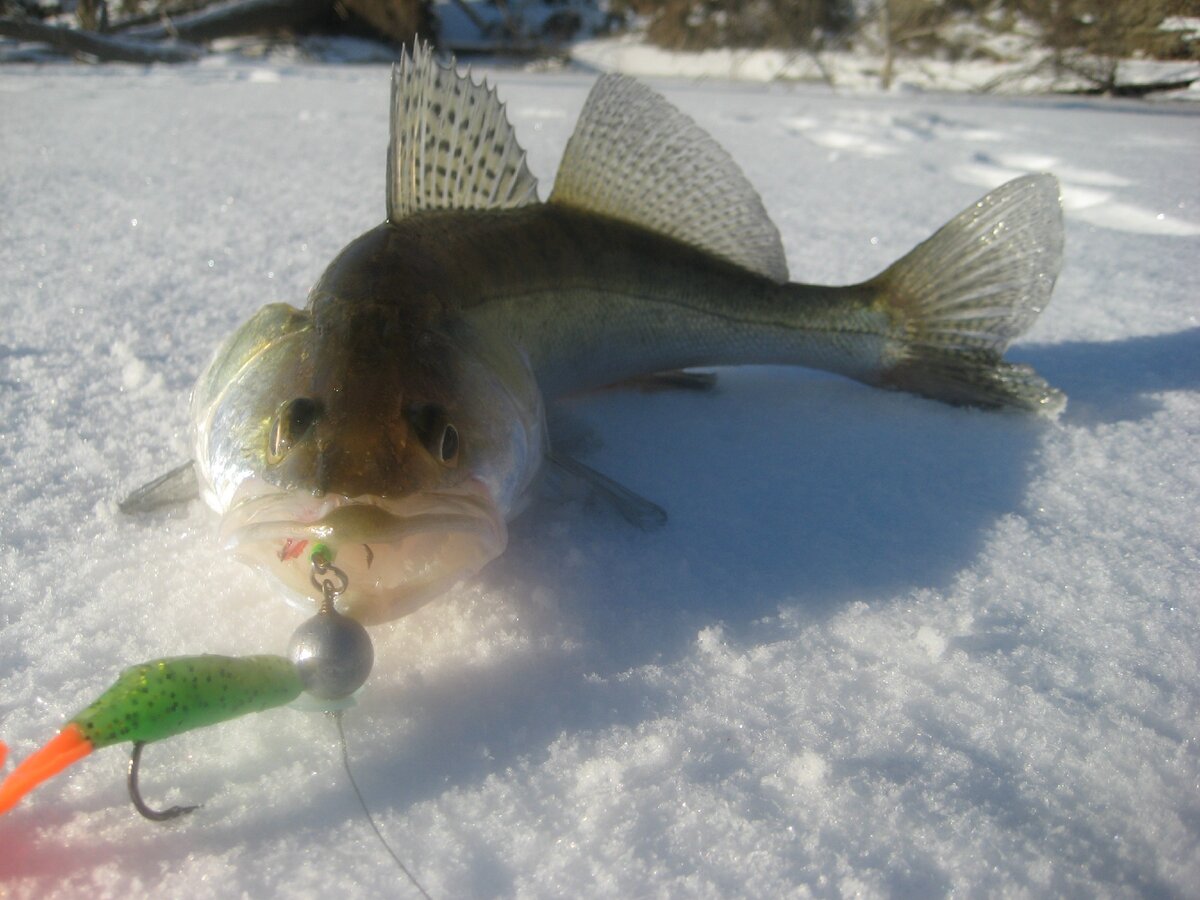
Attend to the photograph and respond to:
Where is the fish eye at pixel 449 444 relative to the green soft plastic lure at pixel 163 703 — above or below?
above

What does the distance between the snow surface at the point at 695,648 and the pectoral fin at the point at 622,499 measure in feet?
0.09

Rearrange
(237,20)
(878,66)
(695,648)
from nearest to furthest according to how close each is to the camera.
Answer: (695,648)
(878,66)
(237,20)

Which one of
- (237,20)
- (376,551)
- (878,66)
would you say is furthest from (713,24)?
(376,551)

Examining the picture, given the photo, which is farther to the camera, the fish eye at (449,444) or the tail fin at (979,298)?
the tail fin at (979,298)

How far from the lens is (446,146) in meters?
1.81

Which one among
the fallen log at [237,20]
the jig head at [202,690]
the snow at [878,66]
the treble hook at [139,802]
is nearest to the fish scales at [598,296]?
the jig head at [202,690]

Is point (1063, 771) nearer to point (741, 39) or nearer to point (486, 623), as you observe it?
point (486, 623)

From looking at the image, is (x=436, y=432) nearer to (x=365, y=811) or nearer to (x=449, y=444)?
(x=449, y=444)

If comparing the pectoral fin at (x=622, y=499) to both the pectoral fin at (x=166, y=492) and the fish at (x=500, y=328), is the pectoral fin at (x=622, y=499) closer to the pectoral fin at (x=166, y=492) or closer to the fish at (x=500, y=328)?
the fish at (x=500, y=328)

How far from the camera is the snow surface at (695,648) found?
3.15 ft

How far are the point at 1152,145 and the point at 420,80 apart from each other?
4.71 meters

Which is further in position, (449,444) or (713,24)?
(713,24)

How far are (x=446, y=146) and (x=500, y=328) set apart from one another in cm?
49

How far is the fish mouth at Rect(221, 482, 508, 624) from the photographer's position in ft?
3.40
